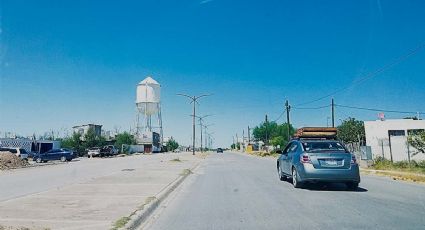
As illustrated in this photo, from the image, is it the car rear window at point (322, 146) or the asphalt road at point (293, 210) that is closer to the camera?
the asphalt road at point (293, 210)

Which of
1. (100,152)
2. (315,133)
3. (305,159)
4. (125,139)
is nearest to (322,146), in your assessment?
(305,159)

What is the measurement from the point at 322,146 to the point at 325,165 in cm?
102

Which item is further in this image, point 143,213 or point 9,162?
point 9,162

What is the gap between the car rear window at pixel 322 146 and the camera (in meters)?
14.3

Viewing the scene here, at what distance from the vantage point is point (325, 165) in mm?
13742

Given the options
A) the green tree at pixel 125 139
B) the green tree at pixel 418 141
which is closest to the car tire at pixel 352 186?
the green tree at pixel 418 141

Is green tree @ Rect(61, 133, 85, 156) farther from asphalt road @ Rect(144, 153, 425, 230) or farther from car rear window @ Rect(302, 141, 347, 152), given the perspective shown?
car rear window @ Rect(302, 141, 347, 152)

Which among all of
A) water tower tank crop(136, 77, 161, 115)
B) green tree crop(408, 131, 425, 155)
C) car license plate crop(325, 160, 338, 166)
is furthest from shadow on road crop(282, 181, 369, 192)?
water tower tank crop(136, 77, 161, 115)

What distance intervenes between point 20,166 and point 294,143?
A: 2761 cm

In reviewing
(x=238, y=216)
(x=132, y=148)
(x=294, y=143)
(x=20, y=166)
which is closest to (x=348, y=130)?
(x=132, y=148)

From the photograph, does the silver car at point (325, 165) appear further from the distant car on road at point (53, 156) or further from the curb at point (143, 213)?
the distant car on road at point (53, 156)

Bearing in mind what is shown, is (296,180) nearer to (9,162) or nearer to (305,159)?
(305,159)

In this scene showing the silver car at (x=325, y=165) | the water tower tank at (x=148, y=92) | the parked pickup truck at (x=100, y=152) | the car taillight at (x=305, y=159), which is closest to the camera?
the silver car at (x=325, y=165)

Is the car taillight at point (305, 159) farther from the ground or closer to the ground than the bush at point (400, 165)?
farther from the ground
